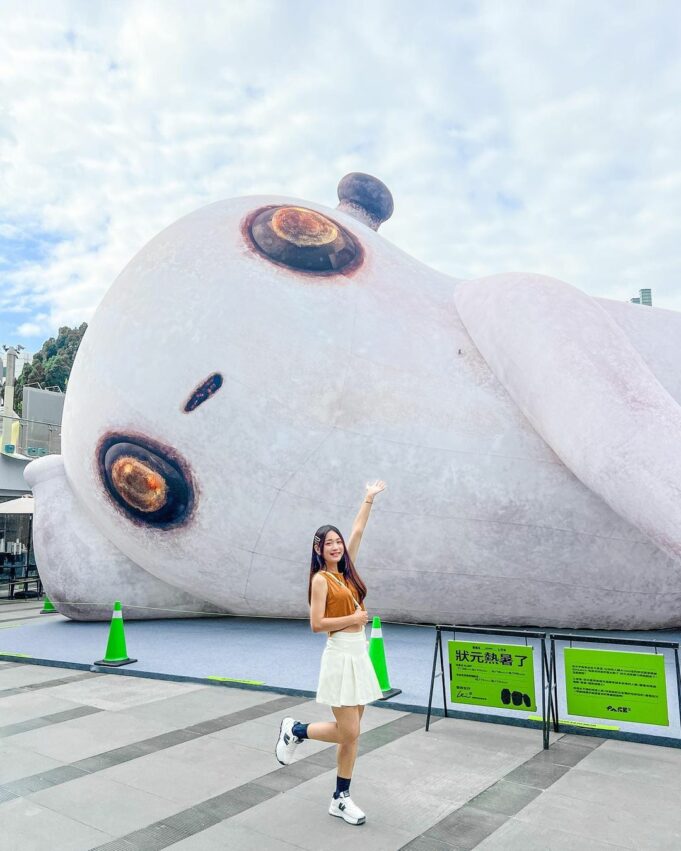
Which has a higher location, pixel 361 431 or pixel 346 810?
pixel 361 431

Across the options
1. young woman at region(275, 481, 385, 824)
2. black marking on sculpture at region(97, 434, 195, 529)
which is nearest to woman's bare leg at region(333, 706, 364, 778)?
young woman at region(275, 481, 385, 824)

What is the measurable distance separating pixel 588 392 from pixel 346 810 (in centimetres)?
483

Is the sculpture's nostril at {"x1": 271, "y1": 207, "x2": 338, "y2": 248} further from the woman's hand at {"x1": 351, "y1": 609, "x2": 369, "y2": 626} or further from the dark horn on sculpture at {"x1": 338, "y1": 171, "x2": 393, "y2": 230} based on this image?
the woman's hand at {"x1": 351, "y1": 609, "x2": 369, "y2": 626}

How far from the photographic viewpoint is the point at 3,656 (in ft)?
27.9

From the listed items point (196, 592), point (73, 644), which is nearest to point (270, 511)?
point (196, 592)

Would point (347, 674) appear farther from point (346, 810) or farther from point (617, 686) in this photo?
point (617, 686)

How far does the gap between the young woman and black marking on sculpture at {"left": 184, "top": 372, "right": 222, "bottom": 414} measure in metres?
4.98

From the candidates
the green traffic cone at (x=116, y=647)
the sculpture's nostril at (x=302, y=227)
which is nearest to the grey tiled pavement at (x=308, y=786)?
the green traffic cone at (x=116, y=647)

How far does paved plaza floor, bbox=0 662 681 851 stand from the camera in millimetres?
3484

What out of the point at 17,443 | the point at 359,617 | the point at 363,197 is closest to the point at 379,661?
the point at 359,617

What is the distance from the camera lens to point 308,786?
13.5 ft

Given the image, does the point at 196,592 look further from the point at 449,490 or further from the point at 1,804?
the point at 1,804

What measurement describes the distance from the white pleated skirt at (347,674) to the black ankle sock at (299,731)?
34 cm

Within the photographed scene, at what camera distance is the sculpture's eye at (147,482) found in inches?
343
